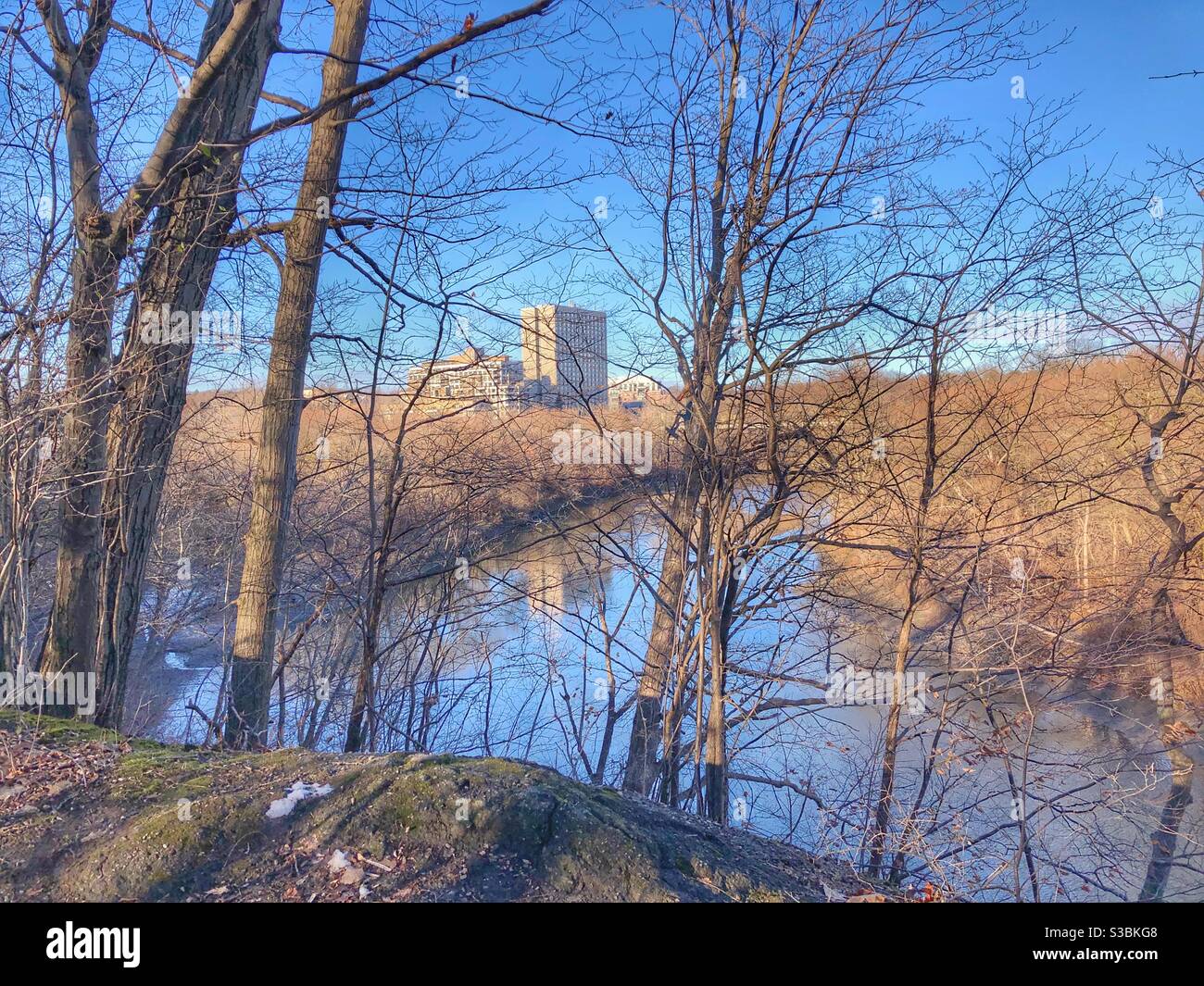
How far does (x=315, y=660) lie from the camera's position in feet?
30.8

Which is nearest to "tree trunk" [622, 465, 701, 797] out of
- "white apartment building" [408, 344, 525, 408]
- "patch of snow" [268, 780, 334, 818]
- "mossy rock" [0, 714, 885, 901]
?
"white apartment building" [408, 344, 525, 408]

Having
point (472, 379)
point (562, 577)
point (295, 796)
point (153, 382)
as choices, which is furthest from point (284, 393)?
point (295, 796)

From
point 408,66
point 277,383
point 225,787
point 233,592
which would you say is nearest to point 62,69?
point 408,66

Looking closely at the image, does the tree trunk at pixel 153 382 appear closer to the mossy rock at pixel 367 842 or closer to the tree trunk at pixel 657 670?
the mossy rock at pixel 367 842

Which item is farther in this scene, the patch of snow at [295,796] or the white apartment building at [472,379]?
the white apartment building at [472,379]

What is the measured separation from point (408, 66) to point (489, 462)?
10.3 ft

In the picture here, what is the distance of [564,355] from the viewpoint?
21.5ft

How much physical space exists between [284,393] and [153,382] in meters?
2.33

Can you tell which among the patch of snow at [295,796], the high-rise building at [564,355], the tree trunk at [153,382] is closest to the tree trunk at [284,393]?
the tree trunk at [153,382]

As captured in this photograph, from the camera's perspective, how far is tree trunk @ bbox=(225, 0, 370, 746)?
21.9 feet

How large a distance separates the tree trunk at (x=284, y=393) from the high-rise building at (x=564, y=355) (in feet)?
6.64

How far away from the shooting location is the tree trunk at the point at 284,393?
→ 668cm
